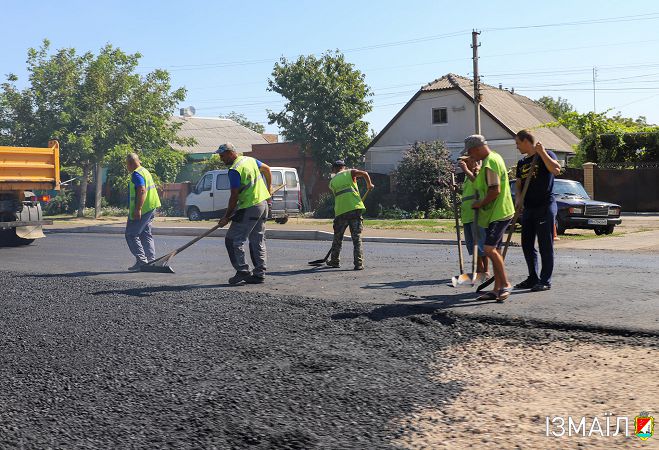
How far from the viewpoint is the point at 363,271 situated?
1025cm

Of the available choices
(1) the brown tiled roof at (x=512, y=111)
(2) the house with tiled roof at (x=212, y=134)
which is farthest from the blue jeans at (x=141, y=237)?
(2) the house with tiled roof at (x=212, y=134)

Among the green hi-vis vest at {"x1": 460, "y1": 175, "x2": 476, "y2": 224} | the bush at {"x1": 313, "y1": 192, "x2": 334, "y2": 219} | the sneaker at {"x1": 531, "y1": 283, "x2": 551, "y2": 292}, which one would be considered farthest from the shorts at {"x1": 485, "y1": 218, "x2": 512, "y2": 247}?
the bush at {"x1": 313, "y1": 192, "x2": 334, "y2": 219}

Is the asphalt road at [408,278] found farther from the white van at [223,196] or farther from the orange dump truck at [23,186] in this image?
the white van at [223,196]

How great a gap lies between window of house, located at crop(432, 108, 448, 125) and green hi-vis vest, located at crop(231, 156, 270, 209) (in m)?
30.2

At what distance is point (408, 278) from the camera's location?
928 centimetres

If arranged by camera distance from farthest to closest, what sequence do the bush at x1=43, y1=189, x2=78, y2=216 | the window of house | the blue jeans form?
the bush at x1=43, y1=189, x2=78, y2=216 < the window of house < the blue jeans

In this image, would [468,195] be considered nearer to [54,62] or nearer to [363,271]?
[363,271]

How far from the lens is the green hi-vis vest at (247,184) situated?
357 inches

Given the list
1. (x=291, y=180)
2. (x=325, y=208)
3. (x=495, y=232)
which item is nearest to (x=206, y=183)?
(x=291, y=180)

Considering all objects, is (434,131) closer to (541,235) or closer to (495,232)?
(541,235)

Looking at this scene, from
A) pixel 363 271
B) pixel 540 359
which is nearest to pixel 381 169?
pixel 363 271

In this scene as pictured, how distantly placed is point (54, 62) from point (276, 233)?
19158 mm

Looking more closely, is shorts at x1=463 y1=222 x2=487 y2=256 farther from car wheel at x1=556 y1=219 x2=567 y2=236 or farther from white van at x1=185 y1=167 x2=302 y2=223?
white van at x1=185 y1=167 x2=302 y2=223

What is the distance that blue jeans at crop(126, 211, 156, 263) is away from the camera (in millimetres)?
10773
